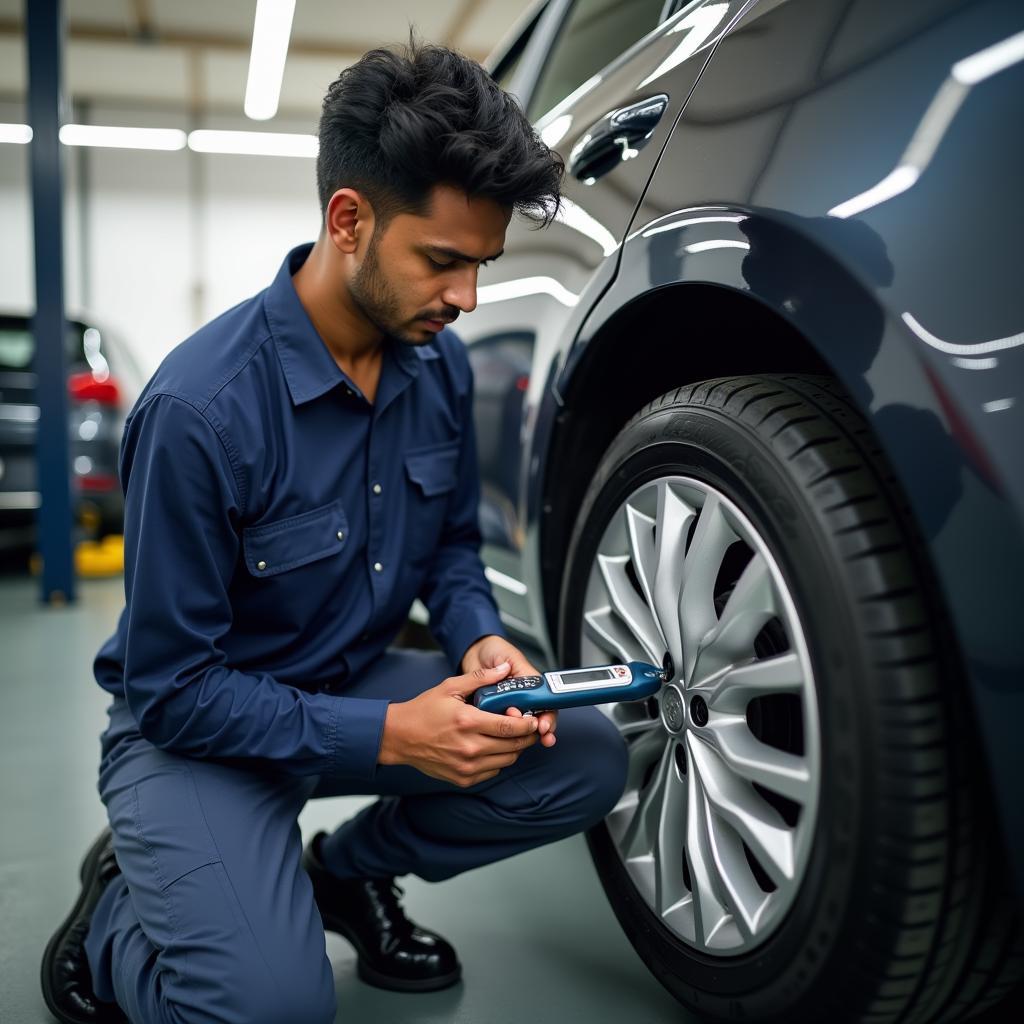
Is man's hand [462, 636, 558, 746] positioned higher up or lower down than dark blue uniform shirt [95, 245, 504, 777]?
lower down

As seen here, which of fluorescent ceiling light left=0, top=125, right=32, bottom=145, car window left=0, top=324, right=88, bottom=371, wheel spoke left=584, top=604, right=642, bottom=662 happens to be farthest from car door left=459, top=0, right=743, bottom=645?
fluorescent ceiling light left=0, top=125, right=32, bottom=145

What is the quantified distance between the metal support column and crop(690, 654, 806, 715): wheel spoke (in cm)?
364

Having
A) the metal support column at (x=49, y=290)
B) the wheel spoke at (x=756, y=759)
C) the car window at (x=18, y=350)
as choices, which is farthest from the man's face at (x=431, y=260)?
the car window at (x=18, y=350)

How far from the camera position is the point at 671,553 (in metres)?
1.12

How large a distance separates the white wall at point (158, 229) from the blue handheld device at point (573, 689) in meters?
9.28

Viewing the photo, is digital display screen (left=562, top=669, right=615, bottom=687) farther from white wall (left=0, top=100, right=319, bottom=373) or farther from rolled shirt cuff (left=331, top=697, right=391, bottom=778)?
white wall (left=0, top=100, right=319, bottom=373)

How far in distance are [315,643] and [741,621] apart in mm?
597

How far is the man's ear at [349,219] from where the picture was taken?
1.22 m

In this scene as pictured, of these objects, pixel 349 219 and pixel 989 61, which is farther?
pixel 349 219

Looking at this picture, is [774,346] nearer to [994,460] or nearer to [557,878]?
[994,460]

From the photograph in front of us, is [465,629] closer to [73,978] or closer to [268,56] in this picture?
[73,978]

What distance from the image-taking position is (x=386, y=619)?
1427 millimetres

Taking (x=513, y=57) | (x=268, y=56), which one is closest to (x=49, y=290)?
(x=513, y=57)

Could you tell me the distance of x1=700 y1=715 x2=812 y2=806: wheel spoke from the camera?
3.01 ft
